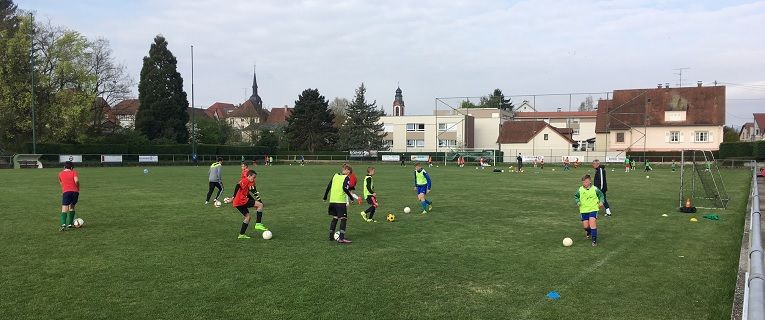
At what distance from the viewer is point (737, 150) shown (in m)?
53.3

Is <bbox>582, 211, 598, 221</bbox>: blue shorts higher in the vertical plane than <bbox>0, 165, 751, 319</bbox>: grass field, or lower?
higher

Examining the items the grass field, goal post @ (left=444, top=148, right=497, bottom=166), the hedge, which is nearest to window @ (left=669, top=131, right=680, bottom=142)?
the hedge

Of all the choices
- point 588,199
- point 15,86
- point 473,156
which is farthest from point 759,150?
point 15,86

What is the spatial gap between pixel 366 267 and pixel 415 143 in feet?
244

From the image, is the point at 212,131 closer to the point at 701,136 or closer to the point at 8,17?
the point at 8,17

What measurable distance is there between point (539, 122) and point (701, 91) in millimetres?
19657

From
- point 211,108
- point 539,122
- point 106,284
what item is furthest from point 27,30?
point 211,108

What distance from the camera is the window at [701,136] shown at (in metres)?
60.4

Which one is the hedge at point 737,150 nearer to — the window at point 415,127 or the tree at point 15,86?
the window at point 415,127

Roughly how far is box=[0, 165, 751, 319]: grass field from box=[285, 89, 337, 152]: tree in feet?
195

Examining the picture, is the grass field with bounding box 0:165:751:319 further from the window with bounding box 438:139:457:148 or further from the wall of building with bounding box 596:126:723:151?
the window with bounding box 438:139:457:148

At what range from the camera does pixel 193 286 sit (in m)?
7.17

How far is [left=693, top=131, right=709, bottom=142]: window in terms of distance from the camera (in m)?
60.4

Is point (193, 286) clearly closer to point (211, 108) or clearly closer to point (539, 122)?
point (539, 122)
